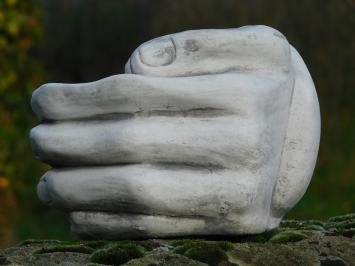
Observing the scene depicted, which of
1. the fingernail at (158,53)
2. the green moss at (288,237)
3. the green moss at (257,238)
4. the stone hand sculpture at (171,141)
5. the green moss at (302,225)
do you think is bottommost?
the green moss at (302,225)

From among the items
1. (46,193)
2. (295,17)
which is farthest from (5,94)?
(295,17)

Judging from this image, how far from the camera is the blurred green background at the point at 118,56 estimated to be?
25.0 feet

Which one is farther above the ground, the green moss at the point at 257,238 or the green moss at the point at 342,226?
the green moss at the point at 257,238

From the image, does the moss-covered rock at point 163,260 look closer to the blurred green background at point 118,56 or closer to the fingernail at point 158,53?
the fingernail at point 158,53

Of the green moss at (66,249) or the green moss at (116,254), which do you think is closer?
the green moss at (116,254)

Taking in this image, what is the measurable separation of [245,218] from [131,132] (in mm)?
554

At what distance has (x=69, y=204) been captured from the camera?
395cm

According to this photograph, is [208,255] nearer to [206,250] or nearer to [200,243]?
[206,250]

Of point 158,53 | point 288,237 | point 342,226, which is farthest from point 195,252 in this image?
point 342,226

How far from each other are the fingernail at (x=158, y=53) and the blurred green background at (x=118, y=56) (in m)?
3.55

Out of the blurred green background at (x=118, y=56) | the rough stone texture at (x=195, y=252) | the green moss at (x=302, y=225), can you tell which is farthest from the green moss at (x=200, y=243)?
the blurred green background at (x=118, y=56)

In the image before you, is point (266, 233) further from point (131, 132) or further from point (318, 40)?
point (318, 40)

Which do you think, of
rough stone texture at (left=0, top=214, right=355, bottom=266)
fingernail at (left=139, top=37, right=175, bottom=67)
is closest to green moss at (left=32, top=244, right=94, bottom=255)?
rough stone texture at (left=0, top=214, right=355, bottom=266)

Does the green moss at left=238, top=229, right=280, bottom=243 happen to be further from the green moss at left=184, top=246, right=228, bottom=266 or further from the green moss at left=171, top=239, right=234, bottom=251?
the green moss at left=184, top=246, right=228, bottom=266
